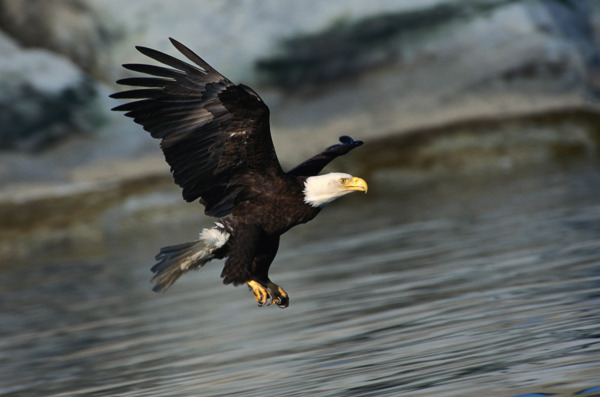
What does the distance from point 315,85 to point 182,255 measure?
1298cm

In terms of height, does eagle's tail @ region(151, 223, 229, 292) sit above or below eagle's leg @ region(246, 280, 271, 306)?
above

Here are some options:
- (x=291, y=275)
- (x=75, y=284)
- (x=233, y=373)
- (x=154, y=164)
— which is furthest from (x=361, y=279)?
(x=154, y=164)

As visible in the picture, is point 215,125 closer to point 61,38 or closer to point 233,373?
point 233,373

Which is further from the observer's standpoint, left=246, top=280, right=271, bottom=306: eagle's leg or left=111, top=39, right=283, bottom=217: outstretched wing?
left=246, top=280, right=271, bottom=306: eagle's leg

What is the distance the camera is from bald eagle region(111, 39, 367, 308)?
18.0ft

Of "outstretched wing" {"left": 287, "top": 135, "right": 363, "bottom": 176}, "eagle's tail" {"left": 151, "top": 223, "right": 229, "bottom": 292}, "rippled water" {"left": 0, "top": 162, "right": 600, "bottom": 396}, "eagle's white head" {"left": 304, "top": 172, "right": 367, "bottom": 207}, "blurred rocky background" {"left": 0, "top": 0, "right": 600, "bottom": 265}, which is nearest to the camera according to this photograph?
"rippled water" {"left": 0, "top": 162, "right": 600, "bottom": 396}

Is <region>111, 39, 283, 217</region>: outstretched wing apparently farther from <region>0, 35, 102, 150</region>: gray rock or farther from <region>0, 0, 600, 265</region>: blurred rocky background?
<region>0, 35, 102, 150</region>: gray rock

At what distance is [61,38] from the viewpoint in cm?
1869

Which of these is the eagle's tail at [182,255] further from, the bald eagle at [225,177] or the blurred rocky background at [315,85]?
the blurred rocky background at [315,85]

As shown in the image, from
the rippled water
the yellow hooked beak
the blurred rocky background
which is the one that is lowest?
the rippled water

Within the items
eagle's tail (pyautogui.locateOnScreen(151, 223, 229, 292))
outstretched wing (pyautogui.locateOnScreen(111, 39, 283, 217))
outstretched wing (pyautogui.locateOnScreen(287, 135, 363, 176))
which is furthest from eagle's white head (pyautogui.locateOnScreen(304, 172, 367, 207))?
eagle's tail (pyautogui.locateOnScreen(151, 223, 229, 292))

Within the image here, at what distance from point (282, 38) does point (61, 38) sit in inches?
160

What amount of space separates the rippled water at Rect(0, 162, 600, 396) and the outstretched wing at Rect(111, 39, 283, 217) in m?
0.90

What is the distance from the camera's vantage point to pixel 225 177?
18.9 feet
